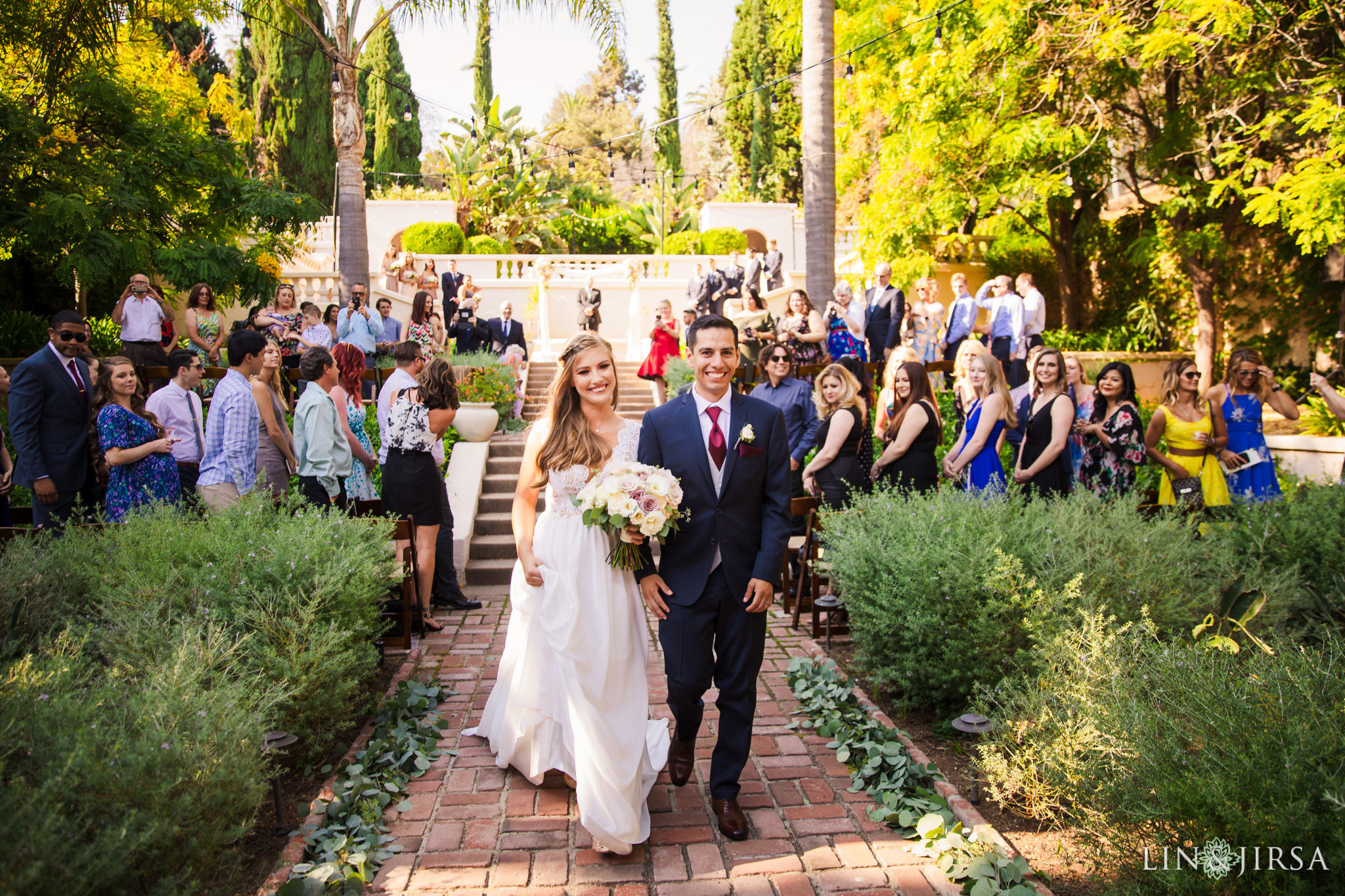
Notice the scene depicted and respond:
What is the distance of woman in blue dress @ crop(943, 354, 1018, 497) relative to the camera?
6488mm

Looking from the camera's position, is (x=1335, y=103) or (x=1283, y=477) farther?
(x=1335, y=103)

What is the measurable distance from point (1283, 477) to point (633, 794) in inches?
354

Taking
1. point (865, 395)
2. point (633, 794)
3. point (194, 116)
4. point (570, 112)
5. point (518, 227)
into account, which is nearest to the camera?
point (633, 794)

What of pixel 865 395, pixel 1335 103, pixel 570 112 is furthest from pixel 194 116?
pixel 570 112

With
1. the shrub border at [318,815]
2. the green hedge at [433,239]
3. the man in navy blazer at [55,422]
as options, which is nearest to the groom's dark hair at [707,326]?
the shrub border at [318,815]

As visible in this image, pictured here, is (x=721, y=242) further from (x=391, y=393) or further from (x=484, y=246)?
(x=391, y=393)

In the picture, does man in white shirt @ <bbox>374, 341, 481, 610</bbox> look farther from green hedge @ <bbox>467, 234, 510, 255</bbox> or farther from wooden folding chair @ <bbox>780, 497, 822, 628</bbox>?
green hedge @ <bbox>467, 234, 510, 255</bbox>

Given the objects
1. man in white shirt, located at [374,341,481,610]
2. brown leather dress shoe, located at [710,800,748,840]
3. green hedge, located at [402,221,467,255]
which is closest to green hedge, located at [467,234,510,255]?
green hedge, located at [402,221,467,255]

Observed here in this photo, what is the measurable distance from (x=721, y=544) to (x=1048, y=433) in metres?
4.03

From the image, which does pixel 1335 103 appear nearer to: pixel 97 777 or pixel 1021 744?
pixel 1021 744

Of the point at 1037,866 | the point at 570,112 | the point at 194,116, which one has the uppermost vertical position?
the point at 570,112

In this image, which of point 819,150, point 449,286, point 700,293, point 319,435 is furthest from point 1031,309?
point 449,286

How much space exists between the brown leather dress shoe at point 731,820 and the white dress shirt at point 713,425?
99cm

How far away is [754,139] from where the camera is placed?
34438mm
